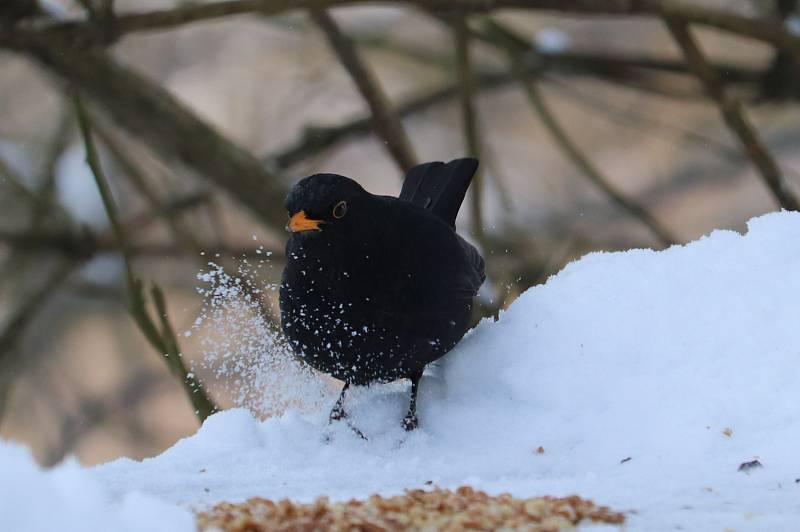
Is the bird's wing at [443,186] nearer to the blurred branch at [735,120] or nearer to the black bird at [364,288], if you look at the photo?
the black bird at [364,288]

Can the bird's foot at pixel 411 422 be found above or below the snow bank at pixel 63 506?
above

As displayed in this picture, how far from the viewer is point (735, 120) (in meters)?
4.37

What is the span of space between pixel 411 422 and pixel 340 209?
655mm

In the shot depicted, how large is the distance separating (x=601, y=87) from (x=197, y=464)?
4.81 meters

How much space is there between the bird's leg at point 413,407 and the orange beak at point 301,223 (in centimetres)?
60

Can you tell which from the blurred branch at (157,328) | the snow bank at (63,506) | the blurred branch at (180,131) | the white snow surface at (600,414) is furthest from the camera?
the blurred branch at (180,131)

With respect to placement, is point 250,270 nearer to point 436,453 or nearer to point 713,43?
point 436,453

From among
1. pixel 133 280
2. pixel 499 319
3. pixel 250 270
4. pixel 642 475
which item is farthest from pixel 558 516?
pixel 133 280

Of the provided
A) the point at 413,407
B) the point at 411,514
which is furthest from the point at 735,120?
the point at 411,514

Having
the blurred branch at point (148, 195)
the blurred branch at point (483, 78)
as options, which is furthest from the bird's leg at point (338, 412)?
the blurred branch at point (483, 78)

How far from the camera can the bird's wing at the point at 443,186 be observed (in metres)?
3.62

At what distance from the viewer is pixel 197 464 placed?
8.61 ft

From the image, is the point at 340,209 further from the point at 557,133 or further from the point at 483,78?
the point at 483,78

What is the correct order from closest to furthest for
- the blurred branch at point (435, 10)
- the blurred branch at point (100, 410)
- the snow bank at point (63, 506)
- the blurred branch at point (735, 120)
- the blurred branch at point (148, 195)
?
the snow bank at point (63, 506) < the blurred branch at point (435, 10) < the blurred branch at point (735, 120) < the blurred branch at point (148, 195) < the blurred branch at point (100, 410)
